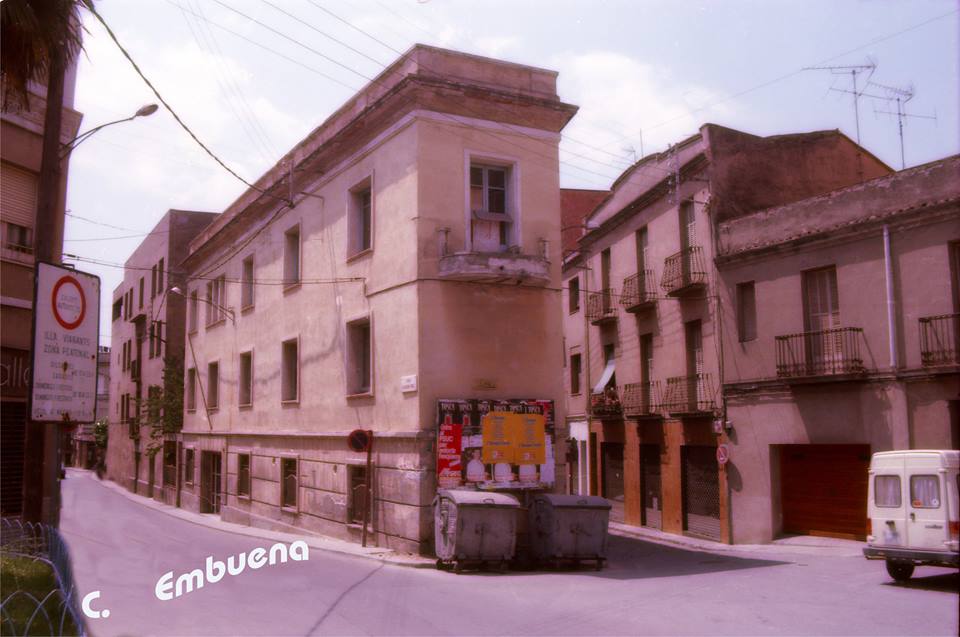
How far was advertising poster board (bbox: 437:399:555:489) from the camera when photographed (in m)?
16.1

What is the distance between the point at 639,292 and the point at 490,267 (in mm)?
11460

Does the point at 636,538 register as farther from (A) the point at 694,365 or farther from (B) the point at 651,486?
(A) the point at 694,365

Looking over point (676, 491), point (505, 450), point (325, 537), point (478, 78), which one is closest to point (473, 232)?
point (478, 78)

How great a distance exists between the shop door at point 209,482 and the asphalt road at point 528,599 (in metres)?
11.9

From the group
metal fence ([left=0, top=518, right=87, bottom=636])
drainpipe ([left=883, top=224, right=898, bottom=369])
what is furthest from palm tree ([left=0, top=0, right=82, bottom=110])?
drainpipe ([left=883, top=224, right=898, bottom=369])

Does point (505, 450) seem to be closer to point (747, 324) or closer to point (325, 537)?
point (325, 537)

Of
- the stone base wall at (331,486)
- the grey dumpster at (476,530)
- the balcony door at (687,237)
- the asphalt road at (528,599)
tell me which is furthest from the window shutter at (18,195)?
the balcony door at (687,237)

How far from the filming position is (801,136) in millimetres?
24422

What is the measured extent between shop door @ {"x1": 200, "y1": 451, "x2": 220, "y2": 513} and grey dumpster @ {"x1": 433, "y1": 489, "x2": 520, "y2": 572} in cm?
1692

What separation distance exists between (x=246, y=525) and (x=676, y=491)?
1302 centimetres

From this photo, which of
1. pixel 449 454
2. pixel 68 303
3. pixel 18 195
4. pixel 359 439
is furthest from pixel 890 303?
pixel 18 195

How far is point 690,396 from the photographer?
24438mm

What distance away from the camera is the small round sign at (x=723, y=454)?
2234 cm

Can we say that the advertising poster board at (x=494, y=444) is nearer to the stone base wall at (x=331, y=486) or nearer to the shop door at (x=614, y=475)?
the stone base wall at (x=331, y=486)
